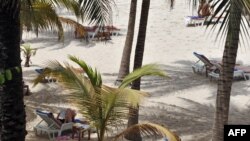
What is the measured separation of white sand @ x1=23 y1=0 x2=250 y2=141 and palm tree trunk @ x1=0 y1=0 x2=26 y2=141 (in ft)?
21.5

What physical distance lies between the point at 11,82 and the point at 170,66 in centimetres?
1396

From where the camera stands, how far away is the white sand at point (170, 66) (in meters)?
12.8

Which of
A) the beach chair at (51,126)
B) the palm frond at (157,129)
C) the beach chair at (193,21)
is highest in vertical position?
the beach chair at (193,21)

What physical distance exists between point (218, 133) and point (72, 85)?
293 cm

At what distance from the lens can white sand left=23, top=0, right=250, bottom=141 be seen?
42.0 ft

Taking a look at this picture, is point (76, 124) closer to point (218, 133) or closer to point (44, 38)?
point (218, 133)

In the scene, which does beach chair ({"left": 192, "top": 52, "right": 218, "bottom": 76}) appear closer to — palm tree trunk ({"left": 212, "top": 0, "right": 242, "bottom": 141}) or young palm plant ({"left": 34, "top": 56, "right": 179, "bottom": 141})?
palm tree trunk ({"left": 212, "top": 0, "right": 242, "bottom": 141})

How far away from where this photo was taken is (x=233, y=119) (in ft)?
41.5

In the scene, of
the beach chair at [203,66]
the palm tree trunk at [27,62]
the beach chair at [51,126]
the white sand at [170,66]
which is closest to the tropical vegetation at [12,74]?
the beach chair at [51,126]

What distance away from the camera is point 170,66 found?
1875cm

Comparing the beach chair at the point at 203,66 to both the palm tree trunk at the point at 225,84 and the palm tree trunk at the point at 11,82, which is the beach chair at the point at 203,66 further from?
the palm tree trunk at the point at 11,82

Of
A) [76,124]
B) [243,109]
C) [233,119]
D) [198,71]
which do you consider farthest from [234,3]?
[198,71]

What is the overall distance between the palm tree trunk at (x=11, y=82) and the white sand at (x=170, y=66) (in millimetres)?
6540

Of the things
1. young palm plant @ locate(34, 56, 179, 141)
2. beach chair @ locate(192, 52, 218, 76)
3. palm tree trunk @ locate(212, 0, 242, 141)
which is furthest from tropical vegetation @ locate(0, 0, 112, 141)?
beach chair @ locate(192, 52, 218, 76)
